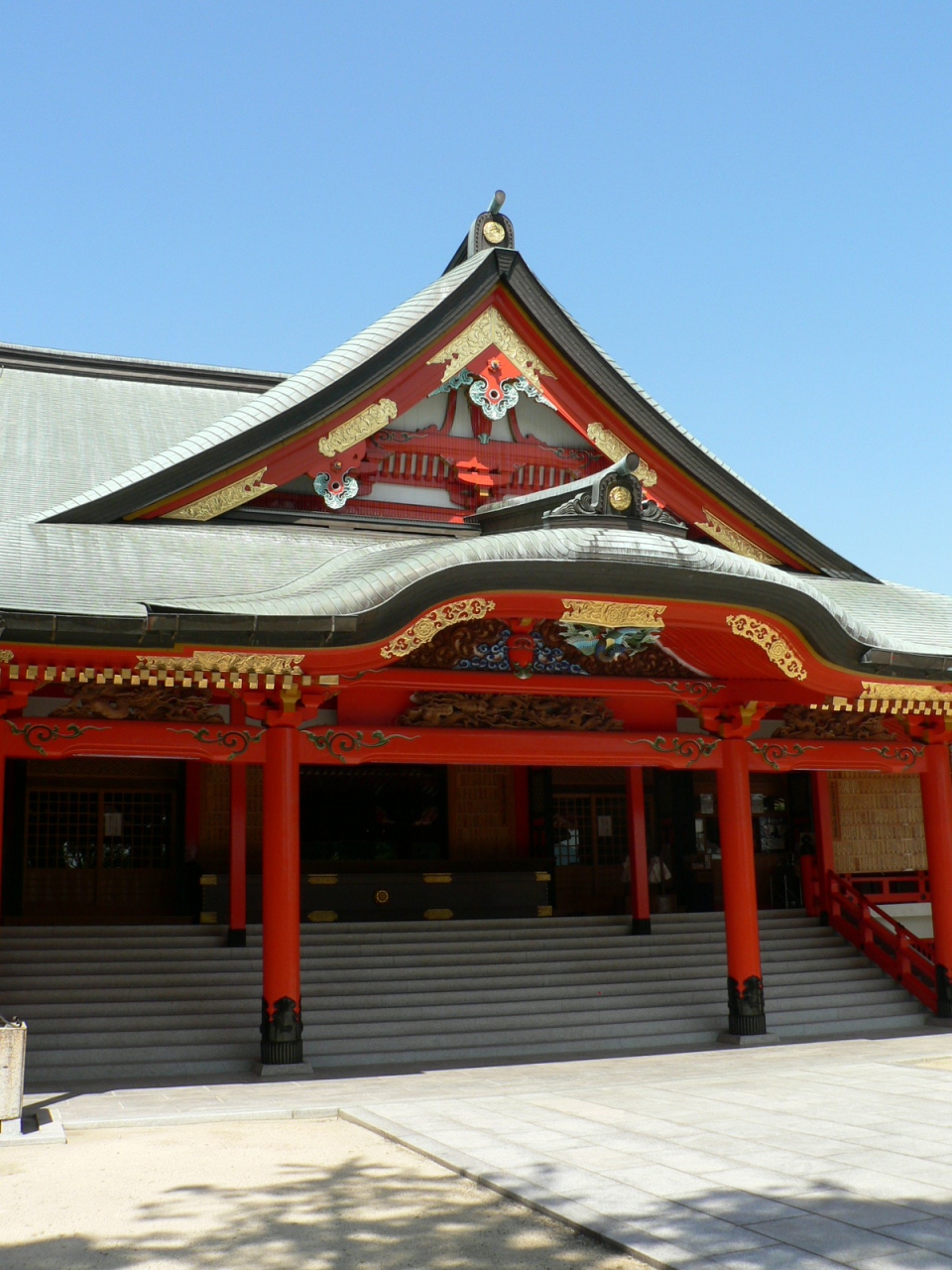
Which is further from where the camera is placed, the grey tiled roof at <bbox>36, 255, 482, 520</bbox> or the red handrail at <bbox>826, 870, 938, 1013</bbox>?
the red handrail at <bbox>826, 870, 938, 1013</bbox>

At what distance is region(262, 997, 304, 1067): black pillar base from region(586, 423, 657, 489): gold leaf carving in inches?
274

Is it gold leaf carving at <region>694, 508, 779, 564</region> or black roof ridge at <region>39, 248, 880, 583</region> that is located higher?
black roof ridge at <region>39, 248, 880, 583</region>

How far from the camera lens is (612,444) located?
1395 cm

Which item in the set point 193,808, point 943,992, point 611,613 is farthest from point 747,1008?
point 193,808

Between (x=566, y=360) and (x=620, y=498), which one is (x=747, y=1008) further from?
(x=566, y=360)

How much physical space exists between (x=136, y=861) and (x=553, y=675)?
732 cm

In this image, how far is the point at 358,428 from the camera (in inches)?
502

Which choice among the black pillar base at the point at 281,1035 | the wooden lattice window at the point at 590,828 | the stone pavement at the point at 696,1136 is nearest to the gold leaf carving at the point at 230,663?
the black pillar base at the point at 281,1035

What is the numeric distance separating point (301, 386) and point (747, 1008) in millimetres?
7867

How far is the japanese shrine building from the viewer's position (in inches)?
411

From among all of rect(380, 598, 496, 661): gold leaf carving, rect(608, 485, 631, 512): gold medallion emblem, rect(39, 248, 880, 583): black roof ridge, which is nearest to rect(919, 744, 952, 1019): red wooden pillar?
rect(39, 248, 880, 583): black roof ridge

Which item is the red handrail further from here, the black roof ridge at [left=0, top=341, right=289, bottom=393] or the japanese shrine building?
the black roof ridge at [left=0, top=341, right=289, bottom=393]

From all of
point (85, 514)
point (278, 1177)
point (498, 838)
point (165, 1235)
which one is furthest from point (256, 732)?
point (498, 838)

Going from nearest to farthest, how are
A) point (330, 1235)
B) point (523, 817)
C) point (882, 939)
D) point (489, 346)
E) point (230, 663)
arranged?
point (330, 1235) < point (230, 663) < point (489, 346) < point (882, 939) < point (523, 817)
